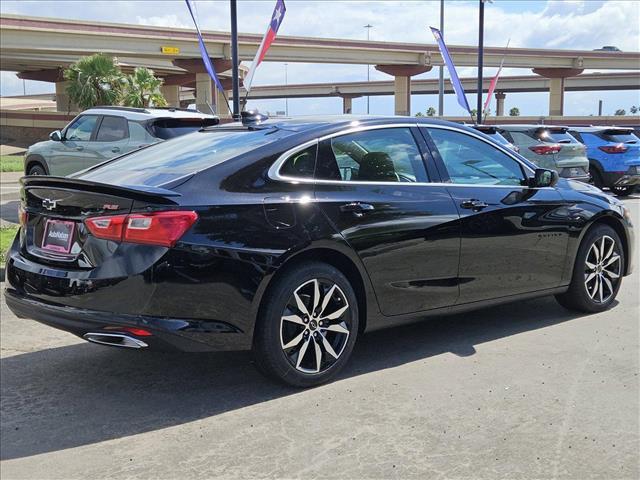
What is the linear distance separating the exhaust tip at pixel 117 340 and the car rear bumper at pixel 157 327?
0.02 metres

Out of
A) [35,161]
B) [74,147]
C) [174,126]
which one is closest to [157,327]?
[174,126]

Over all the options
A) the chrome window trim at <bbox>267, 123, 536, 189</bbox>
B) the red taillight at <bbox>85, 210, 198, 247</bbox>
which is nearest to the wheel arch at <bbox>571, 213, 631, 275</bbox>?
the chrome window trim at <bbox>267, 123, 536, 189</bbox>

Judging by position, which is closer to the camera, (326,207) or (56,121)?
(326,207)

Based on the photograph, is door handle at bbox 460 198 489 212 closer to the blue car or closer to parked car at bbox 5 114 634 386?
parked car at bbox 5 114 634 386

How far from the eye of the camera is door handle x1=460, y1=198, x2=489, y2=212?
482 centimetres

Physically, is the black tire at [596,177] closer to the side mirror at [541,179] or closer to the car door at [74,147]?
the car door at [74,147]

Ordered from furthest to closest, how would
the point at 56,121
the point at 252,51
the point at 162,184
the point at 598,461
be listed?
the point at 252,51 → the point at 56,121 → the point at 162,184 → the point at 598,461

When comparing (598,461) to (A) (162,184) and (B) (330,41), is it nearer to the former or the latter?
(A) (162,184)

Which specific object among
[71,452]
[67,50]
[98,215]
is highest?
[67,50]

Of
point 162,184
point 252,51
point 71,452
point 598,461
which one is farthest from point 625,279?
point 252,51

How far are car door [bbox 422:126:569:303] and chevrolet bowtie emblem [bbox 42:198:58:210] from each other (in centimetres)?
258

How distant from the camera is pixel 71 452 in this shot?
11.0 ft

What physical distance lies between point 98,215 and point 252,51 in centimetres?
4854

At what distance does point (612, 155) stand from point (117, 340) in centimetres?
1446
